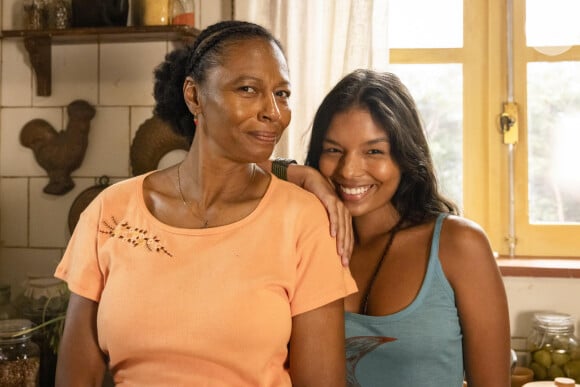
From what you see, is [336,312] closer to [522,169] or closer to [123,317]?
[123,317]

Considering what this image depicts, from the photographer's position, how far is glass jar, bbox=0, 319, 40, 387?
1.70 meters

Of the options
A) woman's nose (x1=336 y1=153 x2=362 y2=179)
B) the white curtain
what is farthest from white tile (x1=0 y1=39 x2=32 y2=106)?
woman's nose (x1=336 y1=153 x2=362 y2=179)

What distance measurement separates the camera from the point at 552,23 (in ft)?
7.15

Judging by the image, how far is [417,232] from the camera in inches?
53.7

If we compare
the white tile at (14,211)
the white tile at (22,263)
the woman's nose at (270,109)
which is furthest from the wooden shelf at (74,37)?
the woman's nose at (270,109)

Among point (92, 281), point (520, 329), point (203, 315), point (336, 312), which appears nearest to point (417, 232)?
point (336, 312)

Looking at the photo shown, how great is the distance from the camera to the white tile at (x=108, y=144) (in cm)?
224

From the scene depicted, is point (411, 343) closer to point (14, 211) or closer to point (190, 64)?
point (190, 64)

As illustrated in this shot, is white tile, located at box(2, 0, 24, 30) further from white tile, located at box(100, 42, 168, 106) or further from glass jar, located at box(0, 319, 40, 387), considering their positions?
glass jar, located at box(0, 319, 40, 387)

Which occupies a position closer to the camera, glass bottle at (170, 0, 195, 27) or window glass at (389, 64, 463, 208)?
glass bottle at (170, 0, 195, 27)

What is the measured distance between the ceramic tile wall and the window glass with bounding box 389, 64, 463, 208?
0.66 meters

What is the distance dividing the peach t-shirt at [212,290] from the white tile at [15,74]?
1305mm

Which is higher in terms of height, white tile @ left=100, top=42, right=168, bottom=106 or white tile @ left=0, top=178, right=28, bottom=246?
white tile @ left=100, top=42, right=168, bottom=106

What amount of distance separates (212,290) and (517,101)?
1434 mm
